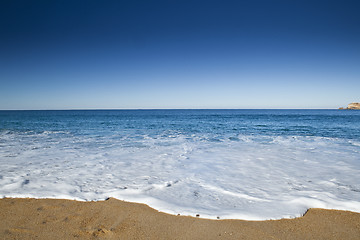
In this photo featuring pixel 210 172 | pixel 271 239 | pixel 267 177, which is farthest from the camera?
pixel 210 172

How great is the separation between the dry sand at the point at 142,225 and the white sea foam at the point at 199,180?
20 cm

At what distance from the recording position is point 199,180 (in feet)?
15.2

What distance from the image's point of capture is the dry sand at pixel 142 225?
2.50m

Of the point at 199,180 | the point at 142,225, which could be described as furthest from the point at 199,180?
the point at 142,225

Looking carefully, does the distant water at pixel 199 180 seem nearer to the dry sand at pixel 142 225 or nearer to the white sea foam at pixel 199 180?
the white sea foam at pixel 199 180

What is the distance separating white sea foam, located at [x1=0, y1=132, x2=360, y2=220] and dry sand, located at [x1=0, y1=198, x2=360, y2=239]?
0.67 feet

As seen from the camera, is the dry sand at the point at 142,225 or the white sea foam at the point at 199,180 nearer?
the dry sand at the point at 142,225

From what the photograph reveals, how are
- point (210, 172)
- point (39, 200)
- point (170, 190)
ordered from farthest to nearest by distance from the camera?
point (210, 172)
point (170, 190)
point (39, 200)

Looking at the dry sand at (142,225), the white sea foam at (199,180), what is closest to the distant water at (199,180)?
the white sea foam at (199,180)

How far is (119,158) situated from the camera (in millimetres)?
6746

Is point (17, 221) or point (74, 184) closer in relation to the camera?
point (17, 221)

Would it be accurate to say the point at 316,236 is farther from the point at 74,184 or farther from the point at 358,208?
the point at 74,184

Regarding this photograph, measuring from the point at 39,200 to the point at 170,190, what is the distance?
2.37 metres

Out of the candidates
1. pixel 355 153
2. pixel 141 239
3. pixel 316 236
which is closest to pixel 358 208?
pixel 316 236
